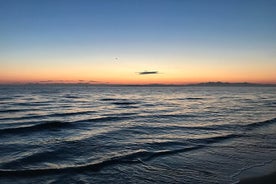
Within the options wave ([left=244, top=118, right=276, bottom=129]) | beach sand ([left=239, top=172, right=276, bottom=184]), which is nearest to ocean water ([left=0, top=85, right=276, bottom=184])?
beach sand ([left=239, top=172, right=276, bottom=184])

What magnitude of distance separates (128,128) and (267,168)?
10.7 m

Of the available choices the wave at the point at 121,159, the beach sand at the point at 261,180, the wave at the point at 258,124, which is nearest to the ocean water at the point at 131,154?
the wave at the point at 121,159

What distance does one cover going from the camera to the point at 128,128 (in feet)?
61.6

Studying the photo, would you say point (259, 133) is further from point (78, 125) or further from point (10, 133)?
point (10, 133)

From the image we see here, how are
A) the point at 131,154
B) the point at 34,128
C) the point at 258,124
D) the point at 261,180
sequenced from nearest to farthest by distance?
1. the point at 261,180
2. the point at 131,154
3. the point at 34,128
4. the point at 258,124

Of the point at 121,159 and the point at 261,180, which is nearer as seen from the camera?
the point at 261,180

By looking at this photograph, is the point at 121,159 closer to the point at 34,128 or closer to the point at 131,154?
the point at 131,154

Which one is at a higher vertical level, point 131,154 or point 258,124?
point 131,154

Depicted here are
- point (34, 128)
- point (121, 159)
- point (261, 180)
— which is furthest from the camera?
point (34, 128)

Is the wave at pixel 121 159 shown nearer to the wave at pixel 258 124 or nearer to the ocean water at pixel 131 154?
the ocean water at pixel 131 154

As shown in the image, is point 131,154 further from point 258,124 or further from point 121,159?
point 258,124

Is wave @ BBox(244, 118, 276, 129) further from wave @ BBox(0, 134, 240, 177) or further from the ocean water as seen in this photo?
wave @ BBox(0, 134, 240, 177)

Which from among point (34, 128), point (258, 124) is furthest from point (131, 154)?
point (258, 124)

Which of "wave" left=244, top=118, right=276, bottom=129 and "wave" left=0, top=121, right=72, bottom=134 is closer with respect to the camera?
"wave" left=0, top=121, right=72, bottom=134
